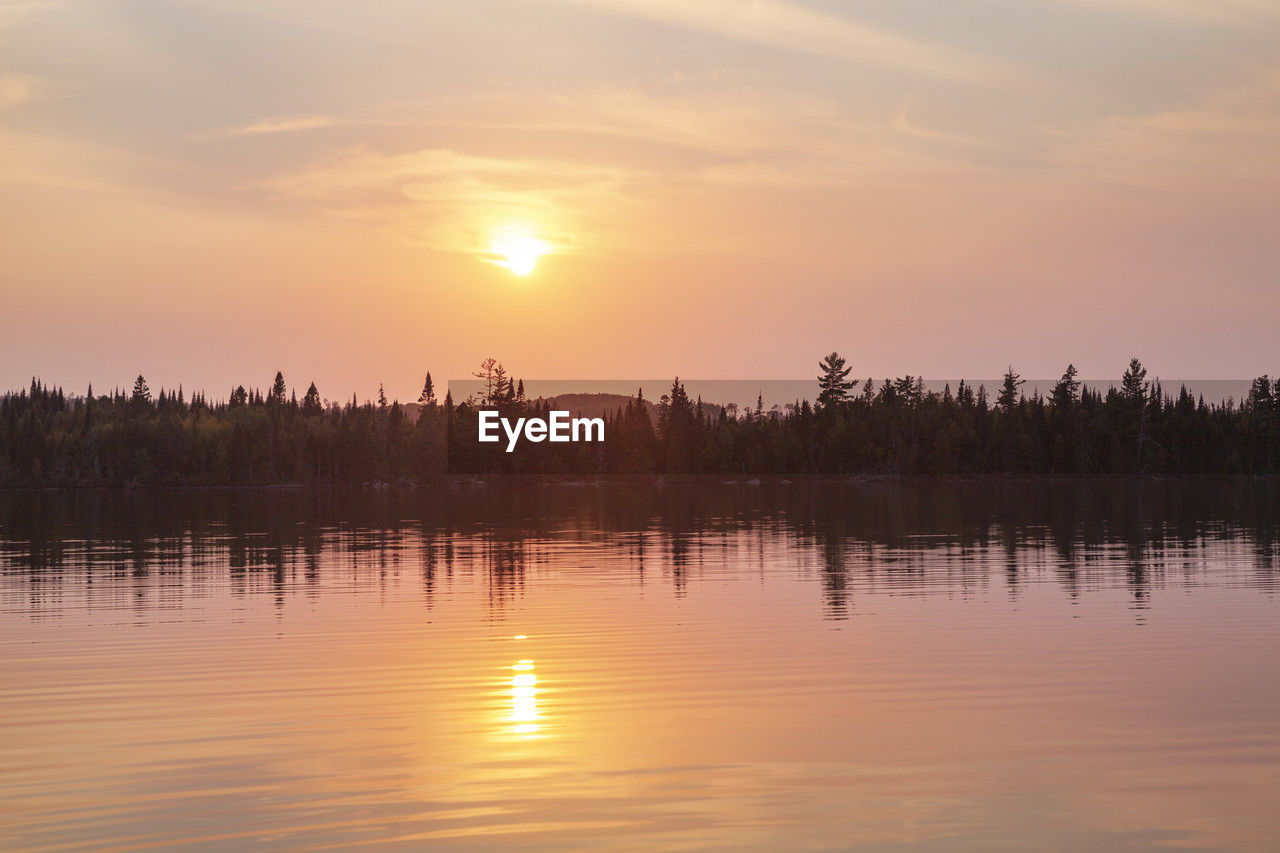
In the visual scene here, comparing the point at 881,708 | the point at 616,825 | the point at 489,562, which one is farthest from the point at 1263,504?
the point at 616,825

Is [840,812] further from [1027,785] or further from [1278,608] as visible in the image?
[1278,608]

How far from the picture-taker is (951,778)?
17047mm

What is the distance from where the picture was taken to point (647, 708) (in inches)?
863

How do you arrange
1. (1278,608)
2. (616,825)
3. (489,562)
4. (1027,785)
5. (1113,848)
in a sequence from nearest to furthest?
(1113,848) < (616,825) < (1027,785) < (1278,608) < (489,562)

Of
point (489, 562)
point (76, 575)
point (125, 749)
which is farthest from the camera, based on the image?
point (489, 562)

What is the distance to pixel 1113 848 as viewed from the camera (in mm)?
14211

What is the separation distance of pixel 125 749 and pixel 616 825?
8526mm

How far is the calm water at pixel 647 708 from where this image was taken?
15.3 metres

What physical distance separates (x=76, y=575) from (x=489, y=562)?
16.5 meters

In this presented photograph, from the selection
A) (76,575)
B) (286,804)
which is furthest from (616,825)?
(76,575)

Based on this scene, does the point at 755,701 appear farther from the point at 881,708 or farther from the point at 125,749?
the point at 125,749

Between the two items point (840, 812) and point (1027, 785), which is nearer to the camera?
point (840, 812)

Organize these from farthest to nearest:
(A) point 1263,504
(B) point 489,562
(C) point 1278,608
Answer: (A) point 1263,504 < (B) point 489,562 < (C) point 1278,608

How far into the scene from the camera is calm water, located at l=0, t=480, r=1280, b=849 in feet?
50.3
